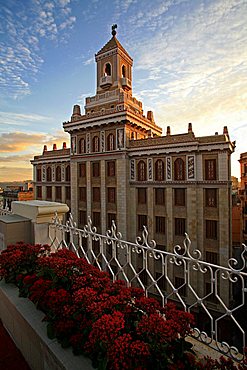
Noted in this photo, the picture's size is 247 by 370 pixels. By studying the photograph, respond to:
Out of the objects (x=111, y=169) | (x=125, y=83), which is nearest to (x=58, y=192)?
(x=111, y=169)

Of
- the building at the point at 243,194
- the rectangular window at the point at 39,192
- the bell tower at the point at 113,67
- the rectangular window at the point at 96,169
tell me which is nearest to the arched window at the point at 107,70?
the bell tower at the point at 113,67

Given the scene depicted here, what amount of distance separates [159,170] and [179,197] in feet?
8.99

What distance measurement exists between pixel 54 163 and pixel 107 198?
8.76 meters

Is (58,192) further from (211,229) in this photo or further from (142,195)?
(211,229)

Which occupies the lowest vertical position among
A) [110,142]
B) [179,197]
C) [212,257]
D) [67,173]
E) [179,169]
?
[212,257]

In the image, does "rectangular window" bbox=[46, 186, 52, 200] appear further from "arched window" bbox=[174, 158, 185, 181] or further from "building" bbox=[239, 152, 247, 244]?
"building" bbox=[239, 152, 247, 244]

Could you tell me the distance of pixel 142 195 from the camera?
18.8m

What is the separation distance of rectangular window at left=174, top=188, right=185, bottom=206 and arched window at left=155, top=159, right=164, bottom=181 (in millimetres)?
1627

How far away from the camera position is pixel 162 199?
17.7 metres

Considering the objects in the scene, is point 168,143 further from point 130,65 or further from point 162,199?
point 130,65

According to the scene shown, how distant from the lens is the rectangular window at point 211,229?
616 inches

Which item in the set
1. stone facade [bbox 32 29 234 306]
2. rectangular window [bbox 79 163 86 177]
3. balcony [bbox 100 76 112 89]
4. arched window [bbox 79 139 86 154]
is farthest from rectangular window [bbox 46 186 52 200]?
balcony [bbox 100 76 112 89]

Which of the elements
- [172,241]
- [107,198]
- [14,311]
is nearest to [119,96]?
[107,198]

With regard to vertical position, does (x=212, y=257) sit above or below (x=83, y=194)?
below
